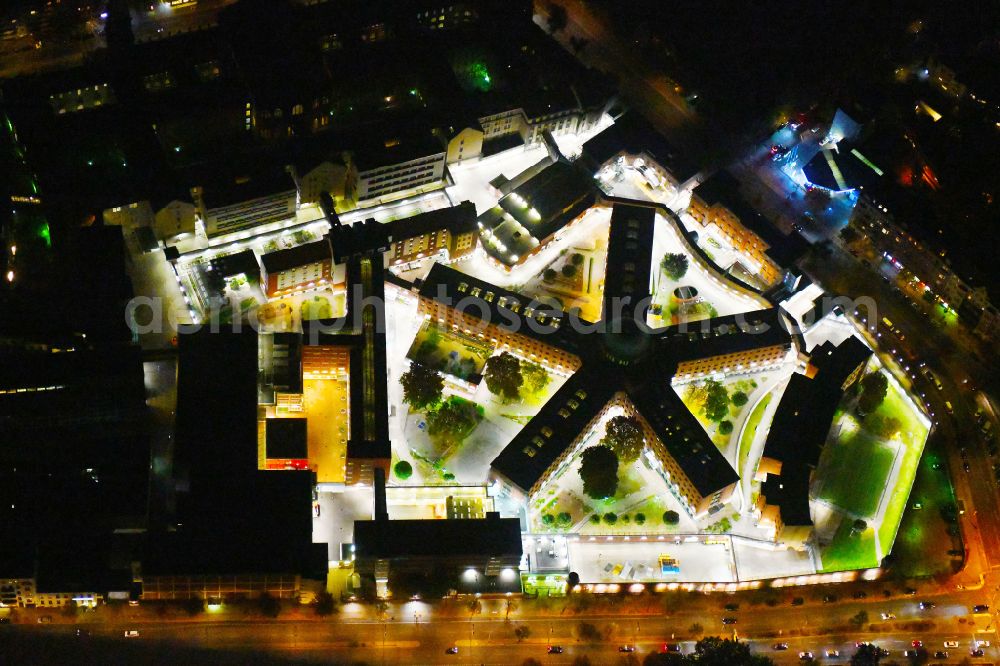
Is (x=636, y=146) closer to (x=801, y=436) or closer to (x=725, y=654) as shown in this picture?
(x=801, y=436)

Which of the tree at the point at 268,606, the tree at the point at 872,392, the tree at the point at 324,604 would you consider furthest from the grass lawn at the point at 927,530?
the tree at the point at 268,606

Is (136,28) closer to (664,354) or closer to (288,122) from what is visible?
(288,122)

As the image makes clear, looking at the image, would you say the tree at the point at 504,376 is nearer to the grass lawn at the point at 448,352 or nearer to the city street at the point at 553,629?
the grass lawn at the point at 448,352

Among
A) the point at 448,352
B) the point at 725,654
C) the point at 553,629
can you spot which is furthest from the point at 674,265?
the point at 725,654

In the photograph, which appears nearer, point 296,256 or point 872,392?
point 872,392

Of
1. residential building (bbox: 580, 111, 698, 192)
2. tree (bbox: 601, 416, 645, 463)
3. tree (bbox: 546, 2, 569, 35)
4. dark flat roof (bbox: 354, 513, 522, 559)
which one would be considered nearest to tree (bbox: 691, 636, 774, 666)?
dark flat roof (bbox: 354, 513, 522, 559)
